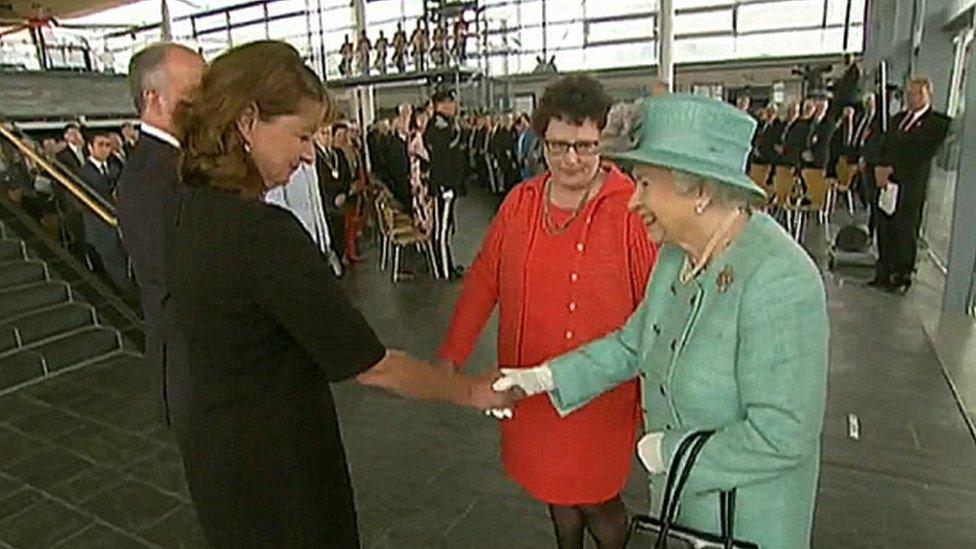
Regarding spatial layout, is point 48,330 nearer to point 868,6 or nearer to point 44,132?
point 44,132

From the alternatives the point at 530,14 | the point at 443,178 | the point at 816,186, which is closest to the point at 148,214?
the point at 443,178

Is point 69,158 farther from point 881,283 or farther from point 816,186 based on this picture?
point 816,186

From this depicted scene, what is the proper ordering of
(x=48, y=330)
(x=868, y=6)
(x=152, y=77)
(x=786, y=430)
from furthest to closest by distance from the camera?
1. (x=868, y=6)
2. (x=48, y=330)
3. (x=152, y=77)
4. (x=786, y=430)

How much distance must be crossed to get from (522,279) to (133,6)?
89.2 feet

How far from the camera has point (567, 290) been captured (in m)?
1.70

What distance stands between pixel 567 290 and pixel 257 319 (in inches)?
29.0

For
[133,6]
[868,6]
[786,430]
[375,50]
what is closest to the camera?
[786,430]

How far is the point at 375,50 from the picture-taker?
52.9ft

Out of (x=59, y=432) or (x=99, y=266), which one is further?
(x=99, y=266)

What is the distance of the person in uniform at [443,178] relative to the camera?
7031mm

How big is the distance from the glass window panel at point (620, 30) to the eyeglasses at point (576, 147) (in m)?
16.1

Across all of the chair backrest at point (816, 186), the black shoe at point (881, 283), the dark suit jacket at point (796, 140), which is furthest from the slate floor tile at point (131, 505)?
the dark suit jacket at point (796, 140)

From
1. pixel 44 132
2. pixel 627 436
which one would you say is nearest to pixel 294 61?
pixel 627 436

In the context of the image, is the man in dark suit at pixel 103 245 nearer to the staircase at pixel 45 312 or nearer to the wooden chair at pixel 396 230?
the staircase at pixel 45 312
